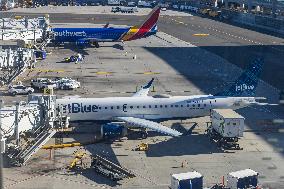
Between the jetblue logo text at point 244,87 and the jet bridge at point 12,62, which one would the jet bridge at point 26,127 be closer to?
the jet bridge at point 12,62

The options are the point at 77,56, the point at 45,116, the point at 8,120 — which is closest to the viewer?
the point at 8,120

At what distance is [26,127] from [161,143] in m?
15.9

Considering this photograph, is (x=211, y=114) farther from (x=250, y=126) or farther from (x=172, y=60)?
(x=172, y=60)

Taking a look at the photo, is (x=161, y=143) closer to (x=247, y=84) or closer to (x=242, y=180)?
(x=247, y=84)

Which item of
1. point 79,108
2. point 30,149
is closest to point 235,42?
point 79,108

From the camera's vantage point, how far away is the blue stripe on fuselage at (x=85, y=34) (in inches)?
5022

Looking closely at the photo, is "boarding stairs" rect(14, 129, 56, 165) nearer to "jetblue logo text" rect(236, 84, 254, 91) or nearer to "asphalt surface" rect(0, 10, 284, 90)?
"jetblue logo text" rect(236, 84, 254, 91)

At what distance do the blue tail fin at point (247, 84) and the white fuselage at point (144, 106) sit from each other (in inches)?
57.3

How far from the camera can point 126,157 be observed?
5041 cm

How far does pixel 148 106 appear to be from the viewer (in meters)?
58.0

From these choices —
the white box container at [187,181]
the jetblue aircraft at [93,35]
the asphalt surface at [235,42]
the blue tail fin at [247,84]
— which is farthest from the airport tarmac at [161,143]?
the jetblue aircraft at [93,35]

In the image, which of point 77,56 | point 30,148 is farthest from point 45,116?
point 77,56

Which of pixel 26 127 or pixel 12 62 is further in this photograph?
pixel 12 62

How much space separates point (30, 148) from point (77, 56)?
64.9 metres
